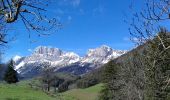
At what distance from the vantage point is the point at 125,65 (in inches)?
2127

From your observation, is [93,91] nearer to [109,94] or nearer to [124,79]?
[109,94]

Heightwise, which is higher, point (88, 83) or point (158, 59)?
point (88, 83)

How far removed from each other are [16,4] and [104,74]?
7877 cm

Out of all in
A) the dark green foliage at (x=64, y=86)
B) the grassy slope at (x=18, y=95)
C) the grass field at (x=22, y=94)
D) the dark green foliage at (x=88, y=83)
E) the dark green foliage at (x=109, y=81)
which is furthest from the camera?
the dark green foliage at (x=64, y=86)

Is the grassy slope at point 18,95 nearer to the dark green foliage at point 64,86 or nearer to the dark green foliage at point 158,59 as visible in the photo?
the dark green foliage at point 158,59

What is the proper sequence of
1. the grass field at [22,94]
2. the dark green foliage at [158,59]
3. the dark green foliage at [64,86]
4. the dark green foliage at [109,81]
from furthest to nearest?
the dark green foliage at [64,86], the dark green foliage at [109,81], the grass field at [22,94], the dark green foliage at [158,59]

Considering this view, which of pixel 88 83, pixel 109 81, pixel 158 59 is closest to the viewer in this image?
pixel 158 59

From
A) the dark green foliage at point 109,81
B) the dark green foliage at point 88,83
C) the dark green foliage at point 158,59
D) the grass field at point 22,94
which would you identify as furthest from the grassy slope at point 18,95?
the dark green foliage at point 88,83

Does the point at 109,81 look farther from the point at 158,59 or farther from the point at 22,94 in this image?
the point at 158,59

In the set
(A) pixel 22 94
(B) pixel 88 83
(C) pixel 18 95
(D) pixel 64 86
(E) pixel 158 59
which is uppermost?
(D) pixel 64 86

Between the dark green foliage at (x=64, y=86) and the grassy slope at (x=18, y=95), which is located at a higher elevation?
the dark green foliage at (x=64, y=86)

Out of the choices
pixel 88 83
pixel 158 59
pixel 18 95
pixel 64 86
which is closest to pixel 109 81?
pixel 18 95

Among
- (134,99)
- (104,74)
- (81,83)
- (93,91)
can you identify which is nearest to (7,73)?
(93,91)

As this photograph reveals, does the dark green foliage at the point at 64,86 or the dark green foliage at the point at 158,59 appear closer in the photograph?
the dark green foliage at the point at 158,59
